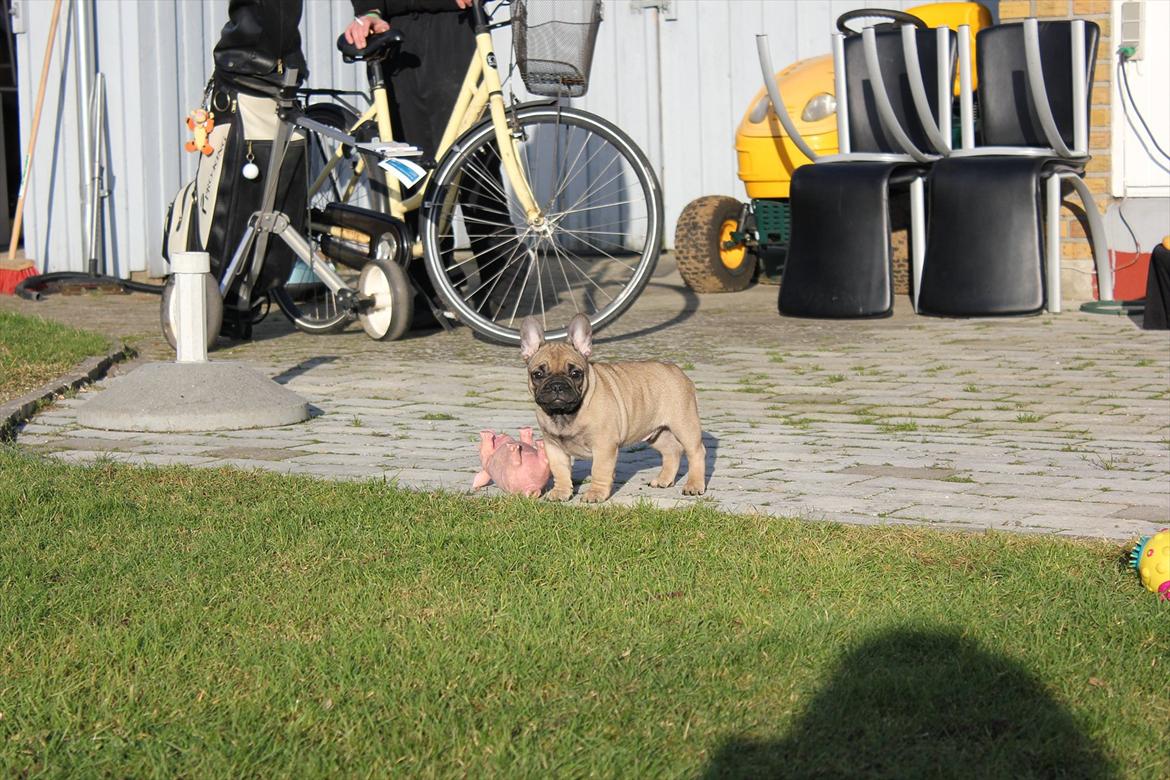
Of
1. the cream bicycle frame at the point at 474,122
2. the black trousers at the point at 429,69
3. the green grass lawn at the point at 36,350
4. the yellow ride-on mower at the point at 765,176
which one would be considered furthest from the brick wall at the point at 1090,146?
the green grass lawn at the point at 36,350

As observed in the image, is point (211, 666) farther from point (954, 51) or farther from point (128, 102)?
point (128, 102)

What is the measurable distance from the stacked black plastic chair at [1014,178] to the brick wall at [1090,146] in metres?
0.27

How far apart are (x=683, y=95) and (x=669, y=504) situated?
9612 millimetres

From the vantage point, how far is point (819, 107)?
1028cm

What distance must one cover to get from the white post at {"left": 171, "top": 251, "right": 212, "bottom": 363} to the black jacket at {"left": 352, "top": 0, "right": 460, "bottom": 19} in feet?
8.27

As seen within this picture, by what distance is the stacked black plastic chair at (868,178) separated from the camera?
29.8ft

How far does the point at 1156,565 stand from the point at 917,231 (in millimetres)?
6140

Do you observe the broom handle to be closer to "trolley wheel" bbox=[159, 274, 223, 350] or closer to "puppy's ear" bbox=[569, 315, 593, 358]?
"trolley wheel" bbox=[159, 274, 223, 350]

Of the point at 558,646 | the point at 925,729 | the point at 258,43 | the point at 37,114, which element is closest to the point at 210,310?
the point at 258,43

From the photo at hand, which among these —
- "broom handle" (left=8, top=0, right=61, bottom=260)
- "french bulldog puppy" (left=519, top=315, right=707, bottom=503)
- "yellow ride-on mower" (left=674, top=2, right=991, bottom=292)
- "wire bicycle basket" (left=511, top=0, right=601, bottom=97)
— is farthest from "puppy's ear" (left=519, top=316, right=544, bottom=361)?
"broom handle" (left=8, top=0, right=61, bottom=260)

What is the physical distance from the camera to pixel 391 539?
4020 millimetres

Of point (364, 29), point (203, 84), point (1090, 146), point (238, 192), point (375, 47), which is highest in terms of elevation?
point (203, 84)

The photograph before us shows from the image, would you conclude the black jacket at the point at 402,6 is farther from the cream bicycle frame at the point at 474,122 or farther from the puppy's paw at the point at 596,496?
the puppy's paw at the point at 596,496

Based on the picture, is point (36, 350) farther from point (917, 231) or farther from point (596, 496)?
point (917, 231)
